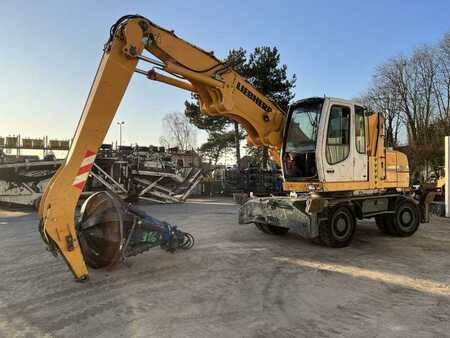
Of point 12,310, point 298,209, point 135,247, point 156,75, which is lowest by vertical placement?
point 12,310

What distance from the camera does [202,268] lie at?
5.82 m

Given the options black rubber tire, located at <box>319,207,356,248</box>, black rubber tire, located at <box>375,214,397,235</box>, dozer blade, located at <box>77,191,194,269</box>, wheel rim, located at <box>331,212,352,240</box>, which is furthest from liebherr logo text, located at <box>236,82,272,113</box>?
black rubber tire, located at <box>375,214,397,235</box>

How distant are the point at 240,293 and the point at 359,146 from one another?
13.9ft

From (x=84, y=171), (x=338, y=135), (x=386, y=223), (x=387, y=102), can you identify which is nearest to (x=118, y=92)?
(x=84, y=171)

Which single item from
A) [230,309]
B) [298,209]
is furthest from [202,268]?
[298,209]

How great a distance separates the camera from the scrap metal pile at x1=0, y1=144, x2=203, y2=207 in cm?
1430

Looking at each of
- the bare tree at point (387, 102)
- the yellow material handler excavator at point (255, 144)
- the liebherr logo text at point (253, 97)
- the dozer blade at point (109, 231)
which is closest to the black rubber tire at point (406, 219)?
the yellow material handler excavator at point (255, 144)

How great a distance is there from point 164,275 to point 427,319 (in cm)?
325

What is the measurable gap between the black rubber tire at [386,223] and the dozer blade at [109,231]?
210 inches

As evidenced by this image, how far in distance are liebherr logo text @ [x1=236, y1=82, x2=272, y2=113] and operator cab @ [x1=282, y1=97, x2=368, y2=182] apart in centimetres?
47

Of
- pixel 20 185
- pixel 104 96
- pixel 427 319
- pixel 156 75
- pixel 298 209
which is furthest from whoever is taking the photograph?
pixel 20 185

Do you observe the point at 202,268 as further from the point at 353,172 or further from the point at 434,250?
the point at 434,250

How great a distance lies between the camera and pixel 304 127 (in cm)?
749

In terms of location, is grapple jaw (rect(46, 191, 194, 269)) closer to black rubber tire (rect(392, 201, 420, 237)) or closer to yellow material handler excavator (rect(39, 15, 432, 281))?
yellow material handler excavator (rect(39, 15, 432, 281))
